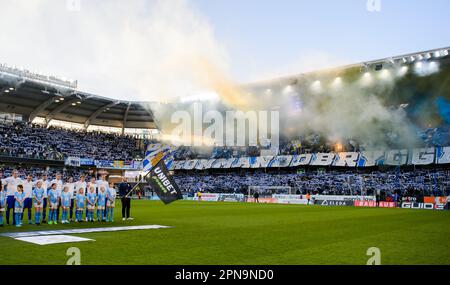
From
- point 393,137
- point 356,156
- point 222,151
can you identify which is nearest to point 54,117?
point 222,151

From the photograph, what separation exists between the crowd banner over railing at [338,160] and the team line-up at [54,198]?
35279 millimetres

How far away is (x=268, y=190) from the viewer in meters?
47.9

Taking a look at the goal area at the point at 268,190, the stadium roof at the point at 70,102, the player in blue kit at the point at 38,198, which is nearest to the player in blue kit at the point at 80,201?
→ the player in blue kit at the point at 38,198

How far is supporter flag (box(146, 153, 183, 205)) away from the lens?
694 inches

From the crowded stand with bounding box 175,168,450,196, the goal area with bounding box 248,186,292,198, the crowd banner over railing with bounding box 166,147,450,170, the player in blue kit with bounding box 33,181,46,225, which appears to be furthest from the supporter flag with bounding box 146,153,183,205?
the crowd banner over railing with bounding box 166,147,450,170

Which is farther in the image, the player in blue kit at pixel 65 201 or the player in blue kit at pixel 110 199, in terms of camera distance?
the player in blue kit at pixel 110 199

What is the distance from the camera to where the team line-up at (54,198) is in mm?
14188

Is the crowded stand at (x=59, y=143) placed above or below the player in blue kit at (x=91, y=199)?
above

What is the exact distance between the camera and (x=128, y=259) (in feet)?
27.0

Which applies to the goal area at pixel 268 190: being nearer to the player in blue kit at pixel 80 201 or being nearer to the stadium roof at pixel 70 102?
the stadium roof at pixel 70 102

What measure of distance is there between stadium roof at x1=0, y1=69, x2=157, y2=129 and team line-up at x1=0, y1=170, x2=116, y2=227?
3629 centimetres

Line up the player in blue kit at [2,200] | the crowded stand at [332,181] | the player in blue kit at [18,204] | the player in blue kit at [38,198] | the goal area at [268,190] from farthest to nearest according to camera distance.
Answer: the goal area at [268,190], the crowded stand at [332,181], the player in blue kit at [38,198], the player in blue kit at [18,204], the player in blue kit at [2,200]

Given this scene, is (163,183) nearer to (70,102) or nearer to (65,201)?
(65,201)
